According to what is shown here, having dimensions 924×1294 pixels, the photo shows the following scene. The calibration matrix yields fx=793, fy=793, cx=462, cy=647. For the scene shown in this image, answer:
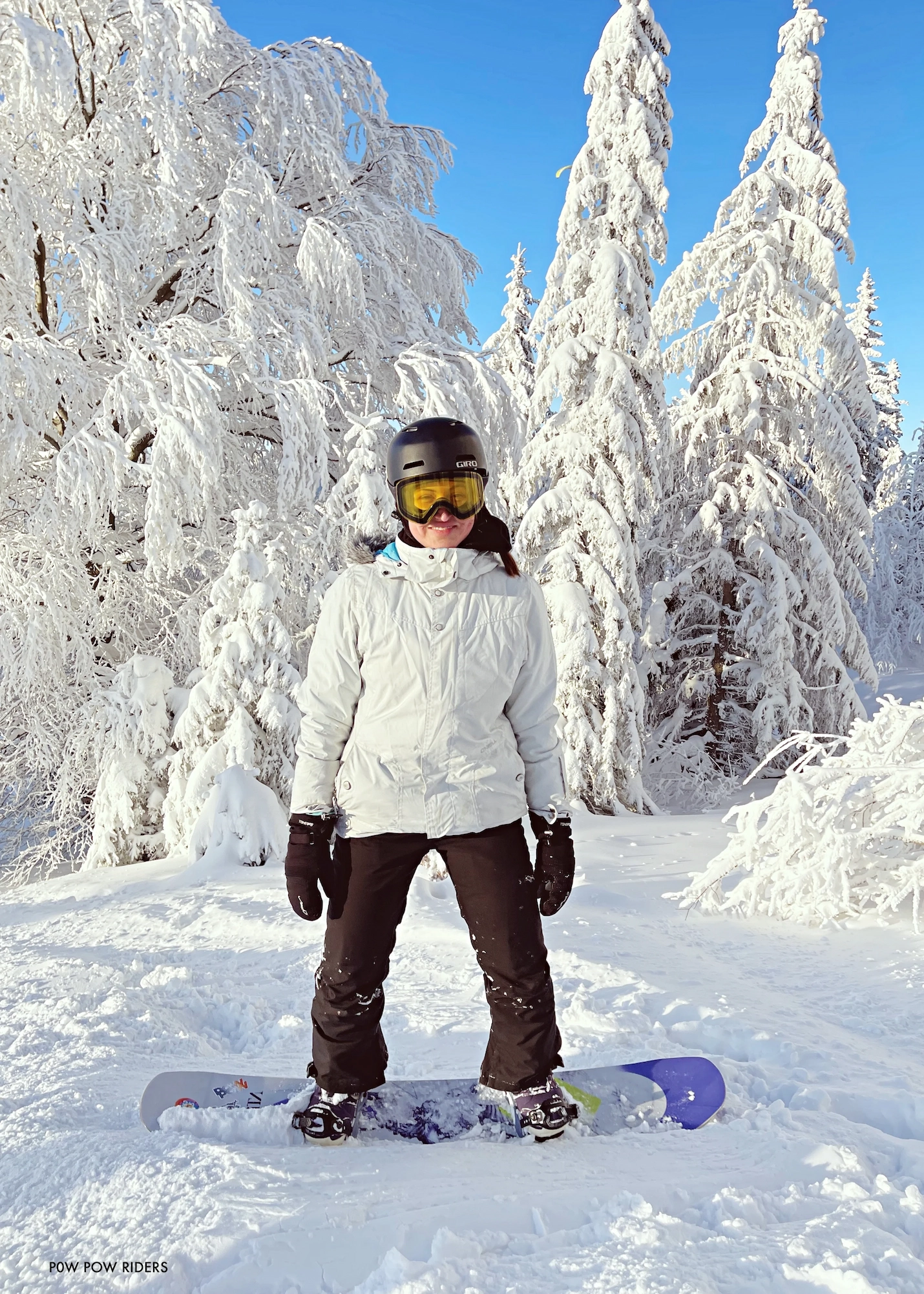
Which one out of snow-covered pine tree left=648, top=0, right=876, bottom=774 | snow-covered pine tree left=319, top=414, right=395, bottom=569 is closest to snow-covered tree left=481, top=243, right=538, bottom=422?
snow-covered pine tree left=648, top=0, right=876, bottom=774

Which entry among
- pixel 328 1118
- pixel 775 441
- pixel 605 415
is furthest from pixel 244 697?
pixel 775 441

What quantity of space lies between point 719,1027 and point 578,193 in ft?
34.9

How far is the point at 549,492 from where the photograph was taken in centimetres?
1031

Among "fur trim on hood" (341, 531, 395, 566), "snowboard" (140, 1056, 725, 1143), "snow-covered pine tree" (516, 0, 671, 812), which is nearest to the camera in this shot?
"snowboard" (140, 1056, 725, 1143)

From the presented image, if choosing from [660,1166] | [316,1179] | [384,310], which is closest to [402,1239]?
[316,1179]

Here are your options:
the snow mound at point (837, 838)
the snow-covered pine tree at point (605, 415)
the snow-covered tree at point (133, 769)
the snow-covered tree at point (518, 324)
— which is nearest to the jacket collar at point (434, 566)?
the snow mound at point (837, 838)

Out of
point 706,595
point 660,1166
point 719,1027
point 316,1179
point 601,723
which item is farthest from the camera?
point 706,595

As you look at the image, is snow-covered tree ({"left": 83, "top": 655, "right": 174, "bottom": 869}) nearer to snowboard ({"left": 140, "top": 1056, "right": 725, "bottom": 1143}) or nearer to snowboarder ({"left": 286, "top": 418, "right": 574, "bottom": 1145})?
snowboard ({"left": 140, "top": 1056, "right": 725, "bottom": 1143})

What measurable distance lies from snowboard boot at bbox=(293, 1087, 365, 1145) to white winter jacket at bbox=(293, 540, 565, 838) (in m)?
0.77

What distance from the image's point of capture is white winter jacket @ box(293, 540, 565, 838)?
224cm

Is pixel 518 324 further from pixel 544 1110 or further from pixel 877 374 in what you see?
pixel 544 1110

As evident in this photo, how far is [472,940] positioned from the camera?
230 cm

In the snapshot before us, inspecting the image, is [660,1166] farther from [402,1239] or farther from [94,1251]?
[94,1251]

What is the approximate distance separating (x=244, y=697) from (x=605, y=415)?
5848mm
